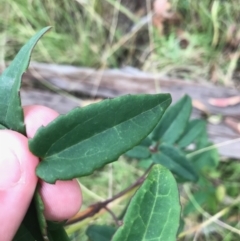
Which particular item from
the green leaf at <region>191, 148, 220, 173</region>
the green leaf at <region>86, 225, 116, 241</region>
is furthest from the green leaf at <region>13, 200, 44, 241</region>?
the green leaf at <region>191, 148, 220, 173</region>

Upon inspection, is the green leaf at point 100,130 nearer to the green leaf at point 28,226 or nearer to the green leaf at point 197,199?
the green leaf at point 28,226

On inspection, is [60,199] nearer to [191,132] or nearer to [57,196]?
[57,196]

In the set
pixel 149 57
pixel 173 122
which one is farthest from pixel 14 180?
pixel 149 57

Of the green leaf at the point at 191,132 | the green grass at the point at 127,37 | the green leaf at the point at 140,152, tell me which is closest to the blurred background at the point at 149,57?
the green grass at the point at 127,37

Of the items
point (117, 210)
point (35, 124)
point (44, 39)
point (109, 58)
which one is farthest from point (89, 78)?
point (35, 124)

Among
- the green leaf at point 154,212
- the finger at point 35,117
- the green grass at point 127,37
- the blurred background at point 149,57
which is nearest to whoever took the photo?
the green leaf at point 154,212

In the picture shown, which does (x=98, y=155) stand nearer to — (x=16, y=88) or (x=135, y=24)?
(x=16, y=88)
